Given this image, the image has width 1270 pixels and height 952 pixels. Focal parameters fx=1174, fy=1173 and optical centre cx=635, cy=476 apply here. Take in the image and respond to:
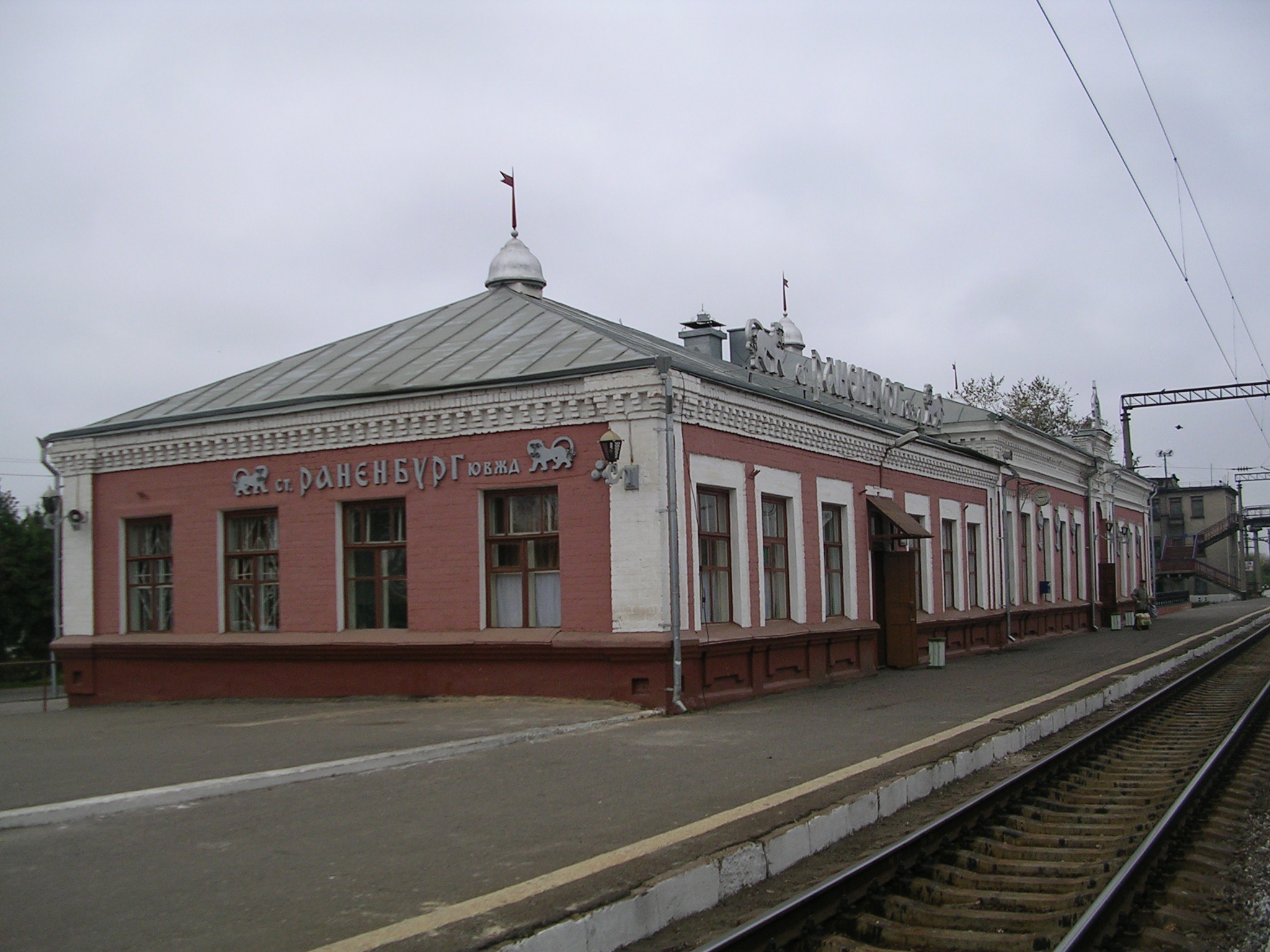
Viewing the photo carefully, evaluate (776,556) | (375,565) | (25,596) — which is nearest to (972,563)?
(776,556)

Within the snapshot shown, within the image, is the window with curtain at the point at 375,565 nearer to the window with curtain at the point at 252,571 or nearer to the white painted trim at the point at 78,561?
the window with curtain at the point at 252,571

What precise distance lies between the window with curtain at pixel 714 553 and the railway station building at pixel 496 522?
0.04 metres

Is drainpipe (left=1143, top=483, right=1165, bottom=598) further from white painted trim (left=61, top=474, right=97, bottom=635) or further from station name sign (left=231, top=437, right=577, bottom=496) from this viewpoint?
white painted trim (left=61, top=474, right=97, bottom=635)

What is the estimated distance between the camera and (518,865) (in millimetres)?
6719

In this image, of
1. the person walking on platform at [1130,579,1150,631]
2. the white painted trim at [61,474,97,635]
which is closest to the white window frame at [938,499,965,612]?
the person walking on platform at [1130,579,1150,631]

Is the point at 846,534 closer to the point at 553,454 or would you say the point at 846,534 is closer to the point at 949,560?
the point at 553,454

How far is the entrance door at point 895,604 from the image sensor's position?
2145 cm

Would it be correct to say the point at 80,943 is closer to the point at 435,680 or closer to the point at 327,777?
the point at 327,777

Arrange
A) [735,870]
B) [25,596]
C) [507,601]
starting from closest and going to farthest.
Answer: [735,870] < [507,601] < [25,596]

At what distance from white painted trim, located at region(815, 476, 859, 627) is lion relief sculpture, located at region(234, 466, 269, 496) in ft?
28.3

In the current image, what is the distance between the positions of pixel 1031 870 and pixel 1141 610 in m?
36.8

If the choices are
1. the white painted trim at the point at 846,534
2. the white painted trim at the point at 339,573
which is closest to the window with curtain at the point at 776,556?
the white painted trim at the point at 846,534

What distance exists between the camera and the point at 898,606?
21500 mm

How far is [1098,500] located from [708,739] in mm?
34639
